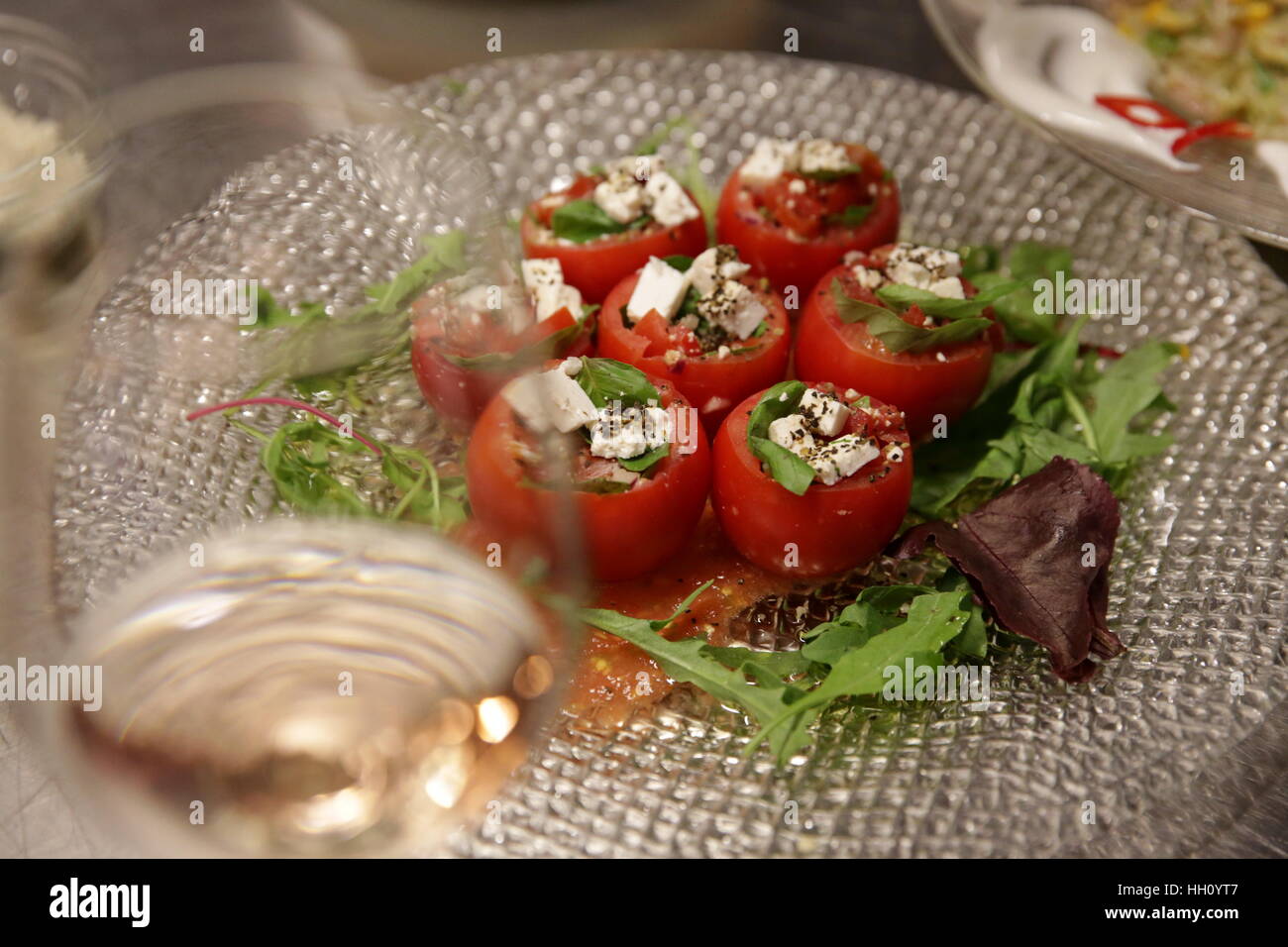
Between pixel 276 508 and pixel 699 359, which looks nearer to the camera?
pixel 276 508

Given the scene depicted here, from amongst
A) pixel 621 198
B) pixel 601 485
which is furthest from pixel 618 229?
pixel 601 485

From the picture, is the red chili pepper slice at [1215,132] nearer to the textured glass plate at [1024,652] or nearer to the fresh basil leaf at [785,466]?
the textured glass plate at [1024,652]

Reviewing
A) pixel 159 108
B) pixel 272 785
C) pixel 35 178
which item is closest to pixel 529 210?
pixel 159 108

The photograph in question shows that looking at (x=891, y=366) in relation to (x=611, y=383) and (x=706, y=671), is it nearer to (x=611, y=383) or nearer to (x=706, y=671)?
(x=611, y=383)

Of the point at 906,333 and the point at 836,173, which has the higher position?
the point at 836,173

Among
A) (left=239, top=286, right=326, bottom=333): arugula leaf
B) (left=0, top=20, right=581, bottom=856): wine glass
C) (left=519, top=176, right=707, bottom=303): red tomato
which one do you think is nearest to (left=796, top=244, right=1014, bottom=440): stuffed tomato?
(left=519, top=176, right=707, bottom=303): red tomato

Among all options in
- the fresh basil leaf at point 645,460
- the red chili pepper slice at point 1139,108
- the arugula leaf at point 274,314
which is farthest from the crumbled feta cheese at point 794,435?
the red chili pepper slice at point 1139,108
